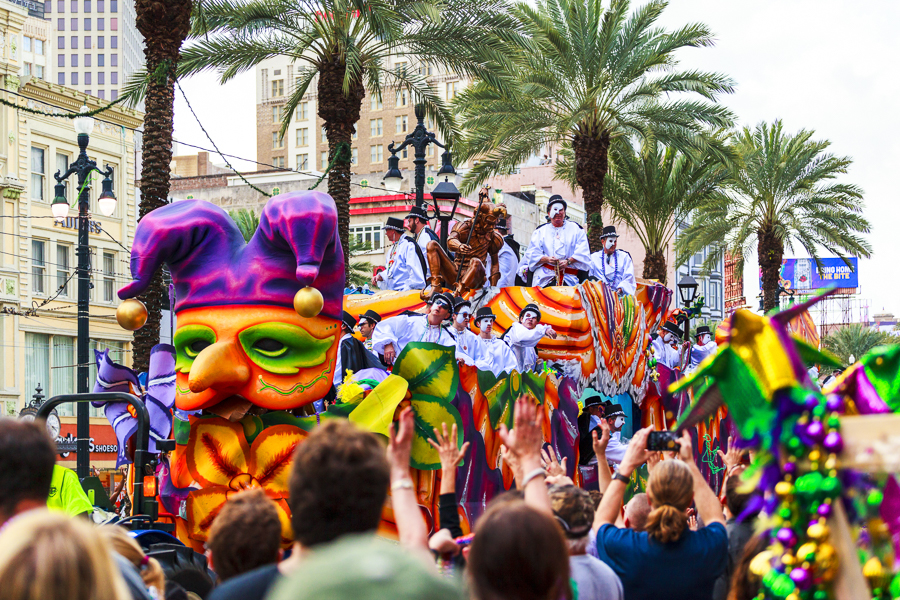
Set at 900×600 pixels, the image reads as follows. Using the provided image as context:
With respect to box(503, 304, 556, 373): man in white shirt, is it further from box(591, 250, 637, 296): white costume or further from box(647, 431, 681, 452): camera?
box(647, 431, 681, 452): camera

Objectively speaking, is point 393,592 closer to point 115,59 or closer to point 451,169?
point 451,169

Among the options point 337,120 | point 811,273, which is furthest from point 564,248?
point 811,273

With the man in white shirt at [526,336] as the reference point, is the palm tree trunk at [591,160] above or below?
above

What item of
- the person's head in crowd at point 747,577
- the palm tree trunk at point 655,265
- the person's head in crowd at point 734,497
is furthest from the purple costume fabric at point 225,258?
the palm tree trunk at point 655,265

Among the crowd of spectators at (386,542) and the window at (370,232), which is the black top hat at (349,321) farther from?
the window at (370,232)

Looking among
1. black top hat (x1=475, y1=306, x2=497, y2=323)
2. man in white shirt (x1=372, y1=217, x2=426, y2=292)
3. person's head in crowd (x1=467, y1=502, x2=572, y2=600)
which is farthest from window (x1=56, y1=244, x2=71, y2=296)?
person's head in crowd (x1=467, y1=502, x2=572, y2=600)

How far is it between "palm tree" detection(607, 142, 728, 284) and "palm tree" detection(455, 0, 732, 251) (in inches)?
119

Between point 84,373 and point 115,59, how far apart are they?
8906 centimetres

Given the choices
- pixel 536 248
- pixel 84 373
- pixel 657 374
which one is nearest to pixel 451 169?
pixel 536 248

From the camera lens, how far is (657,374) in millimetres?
13773

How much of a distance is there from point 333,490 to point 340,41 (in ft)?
43.9

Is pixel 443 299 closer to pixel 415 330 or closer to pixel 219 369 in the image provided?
pixel 415 330

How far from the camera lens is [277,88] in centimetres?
7994

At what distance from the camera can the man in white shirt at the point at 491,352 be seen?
9773 mm
